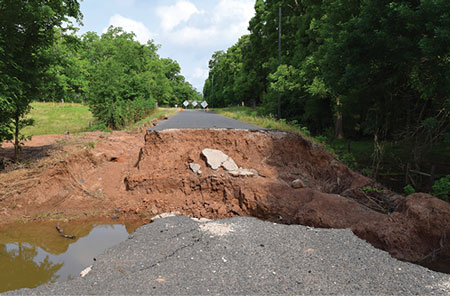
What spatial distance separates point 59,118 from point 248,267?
90.8 ft

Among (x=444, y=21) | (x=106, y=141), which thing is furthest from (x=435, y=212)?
(x=106, y=141)

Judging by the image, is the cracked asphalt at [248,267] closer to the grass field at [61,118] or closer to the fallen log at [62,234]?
the fallen log at [62,234]

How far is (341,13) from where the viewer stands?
42.4 feet

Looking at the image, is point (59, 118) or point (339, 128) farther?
point (59, 118)

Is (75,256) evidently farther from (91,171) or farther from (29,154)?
(29,154)

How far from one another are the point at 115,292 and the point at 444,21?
29.8ft

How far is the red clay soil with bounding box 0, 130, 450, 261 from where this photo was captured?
261 inches

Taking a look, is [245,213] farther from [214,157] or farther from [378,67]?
[378,67]

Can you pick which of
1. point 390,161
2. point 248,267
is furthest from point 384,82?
point 248,267

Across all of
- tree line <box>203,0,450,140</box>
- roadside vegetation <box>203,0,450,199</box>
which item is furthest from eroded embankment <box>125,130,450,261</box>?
tree line <box>203,0,450,140</box>

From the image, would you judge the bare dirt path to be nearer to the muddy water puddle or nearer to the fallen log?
the muddy water puddle

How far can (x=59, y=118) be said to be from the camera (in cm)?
2706

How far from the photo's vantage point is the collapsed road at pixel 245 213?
4.41 metres

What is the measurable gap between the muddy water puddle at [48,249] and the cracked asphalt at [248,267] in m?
0.80
